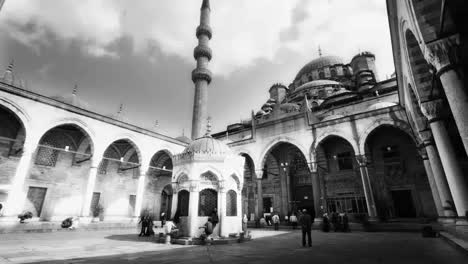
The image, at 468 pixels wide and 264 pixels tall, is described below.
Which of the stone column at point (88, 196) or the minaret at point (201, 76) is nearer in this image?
the stone column at point (88, 196)

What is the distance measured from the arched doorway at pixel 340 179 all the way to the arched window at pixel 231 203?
26.9ft

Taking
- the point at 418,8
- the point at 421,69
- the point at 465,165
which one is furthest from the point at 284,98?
the point at 418,8

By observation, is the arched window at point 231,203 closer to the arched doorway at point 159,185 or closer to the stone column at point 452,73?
the stone column at point 452,73

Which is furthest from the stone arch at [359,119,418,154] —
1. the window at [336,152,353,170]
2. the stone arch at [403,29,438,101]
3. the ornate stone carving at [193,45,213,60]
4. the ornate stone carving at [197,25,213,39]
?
the ornate stone carving at [197,25,213,39]

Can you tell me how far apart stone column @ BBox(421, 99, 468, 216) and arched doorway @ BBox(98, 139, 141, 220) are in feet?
55.4

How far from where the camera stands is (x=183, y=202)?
29.0ft

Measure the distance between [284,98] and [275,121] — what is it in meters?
17.0

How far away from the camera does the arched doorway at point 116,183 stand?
57.9 feet

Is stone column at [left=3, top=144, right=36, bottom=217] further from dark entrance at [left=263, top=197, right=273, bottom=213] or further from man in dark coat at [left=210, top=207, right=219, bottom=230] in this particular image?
dark entrance at [left=263, top=197, right=273, bottom=213]

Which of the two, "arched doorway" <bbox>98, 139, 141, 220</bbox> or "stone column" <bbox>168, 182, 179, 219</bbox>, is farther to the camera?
"arched doorway" <bbox>98, 139, 141, 220</bbox>

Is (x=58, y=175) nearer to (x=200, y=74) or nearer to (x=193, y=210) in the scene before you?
(x=193, y=210)

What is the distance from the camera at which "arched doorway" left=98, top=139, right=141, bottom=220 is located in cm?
1766

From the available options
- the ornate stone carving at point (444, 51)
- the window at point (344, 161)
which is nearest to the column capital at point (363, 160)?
the window at point (344, 161)

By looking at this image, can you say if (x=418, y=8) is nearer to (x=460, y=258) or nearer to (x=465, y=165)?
(x=460, y=258)
